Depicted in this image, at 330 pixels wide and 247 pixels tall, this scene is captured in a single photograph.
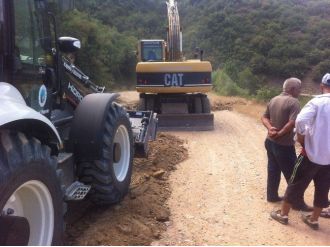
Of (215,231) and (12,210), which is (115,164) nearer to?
(215,231)

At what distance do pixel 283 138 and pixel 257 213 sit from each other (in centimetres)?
95

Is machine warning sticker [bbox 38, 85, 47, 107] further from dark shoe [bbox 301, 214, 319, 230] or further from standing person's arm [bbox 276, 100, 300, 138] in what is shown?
dark shoe [bbox 301, 214, 319, 230]

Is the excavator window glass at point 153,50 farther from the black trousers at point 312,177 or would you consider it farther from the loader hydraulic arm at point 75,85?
the black trousers at point 312,177

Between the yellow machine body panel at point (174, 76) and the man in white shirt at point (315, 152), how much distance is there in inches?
265

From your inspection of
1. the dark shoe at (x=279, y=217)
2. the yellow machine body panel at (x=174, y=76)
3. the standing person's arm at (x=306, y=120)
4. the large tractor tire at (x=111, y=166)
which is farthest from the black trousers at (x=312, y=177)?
the yellow machine body panel at (x=174, y=76)

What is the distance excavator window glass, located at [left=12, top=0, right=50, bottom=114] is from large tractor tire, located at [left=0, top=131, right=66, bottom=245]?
80 cm

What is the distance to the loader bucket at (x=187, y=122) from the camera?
11.0m

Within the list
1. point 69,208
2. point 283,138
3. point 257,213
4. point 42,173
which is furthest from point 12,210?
point 283,138

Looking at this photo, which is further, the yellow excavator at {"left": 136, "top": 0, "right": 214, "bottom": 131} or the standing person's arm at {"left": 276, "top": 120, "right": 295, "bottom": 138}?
the yellow excavator at {"left": 136, "top": 0, "right": 214, "bottom": 131}

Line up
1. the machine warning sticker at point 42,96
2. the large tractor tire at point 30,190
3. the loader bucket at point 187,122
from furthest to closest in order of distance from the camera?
the loader bucket at point 187,122
the machine warning sticker at point 42,96
the large tractor tire at point 30,190

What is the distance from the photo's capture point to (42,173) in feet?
10.0

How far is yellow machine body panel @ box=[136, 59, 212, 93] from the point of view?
11320 millimetres

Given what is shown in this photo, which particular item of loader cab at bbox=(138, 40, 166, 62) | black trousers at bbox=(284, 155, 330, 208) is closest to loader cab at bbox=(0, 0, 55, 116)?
black trousers at bbox=(284, 155, 330, 208)

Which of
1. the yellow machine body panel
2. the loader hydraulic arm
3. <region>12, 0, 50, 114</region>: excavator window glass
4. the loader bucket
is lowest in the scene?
the loader bucket
